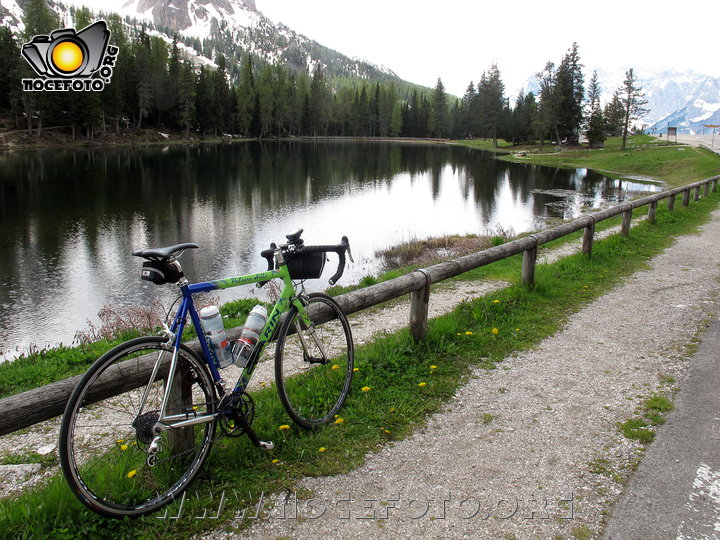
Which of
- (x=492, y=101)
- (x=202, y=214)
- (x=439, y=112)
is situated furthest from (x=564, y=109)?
(x=202, y=214)

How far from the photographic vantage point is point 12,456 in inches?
195

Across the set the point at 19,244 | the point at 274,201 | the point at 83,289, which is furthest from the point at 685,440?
the point at 274,201

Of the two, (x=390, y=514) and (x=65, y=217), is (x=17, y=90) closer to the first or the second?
(x=65, y=217)

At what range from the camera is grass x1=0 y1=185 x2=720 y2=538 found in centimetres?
305

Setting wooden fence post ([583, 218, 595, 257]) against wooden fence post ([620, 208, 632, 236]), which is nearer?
wooden fence post ([583, 218, 595, 257])

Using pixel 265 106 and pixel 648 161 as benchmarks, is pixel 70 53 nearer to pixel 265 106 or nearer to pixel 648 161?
pixel 648 161

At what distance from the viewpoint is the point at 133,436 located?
10.7ft

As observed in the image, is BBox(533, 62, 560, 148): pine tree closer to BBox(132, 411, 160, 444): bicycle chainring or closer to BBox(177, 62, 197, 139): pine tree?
BBox(177, 62, 197, 139): pine tree

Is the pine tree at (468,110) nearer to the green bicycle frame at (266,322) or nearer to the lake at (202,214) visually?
the lake at (202,214)

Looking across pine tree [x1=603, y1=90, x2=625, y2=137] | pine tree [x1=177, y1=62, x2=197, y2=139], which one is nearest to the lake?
pine tree [x1=603, y1=90, x2=625, y2=137]

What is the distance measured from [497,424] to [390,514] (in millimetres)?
1590

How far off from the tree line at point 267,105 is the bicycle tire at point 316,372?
8068 centimetres

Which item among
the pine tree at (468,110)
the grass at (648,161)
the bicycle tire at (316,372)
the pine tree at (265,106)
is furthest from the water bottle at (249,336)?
the pine tree at (468,110)

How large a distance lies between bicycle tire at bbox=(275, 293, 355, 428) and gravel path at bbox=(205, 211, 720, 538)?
27.5 inches
